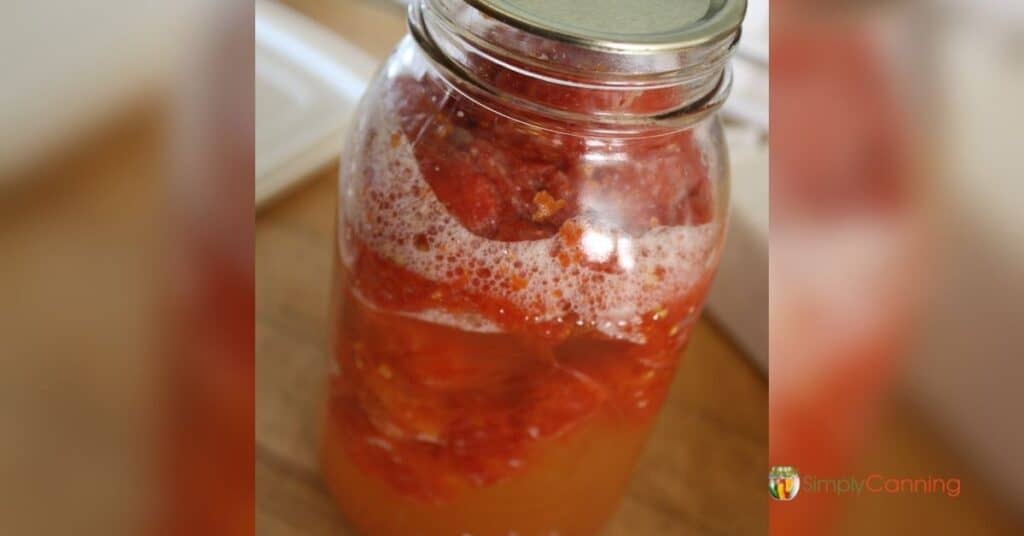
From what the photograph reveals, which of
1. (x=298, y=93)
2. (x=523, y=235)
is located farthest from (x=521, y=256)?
(x=298, y=93)

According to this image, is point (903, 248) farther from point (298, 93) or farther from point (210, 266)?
point (298, 93)

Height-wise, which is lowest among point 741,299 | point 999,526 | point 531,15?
point 741,299

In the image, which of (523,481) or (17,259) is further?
(523,481)

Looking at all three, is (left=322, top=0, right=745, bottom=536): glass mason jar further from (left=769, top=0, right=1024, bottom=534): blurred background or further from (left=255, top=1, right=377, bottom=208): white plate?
(left=255, top=1, right=377, bottom=208): white plate

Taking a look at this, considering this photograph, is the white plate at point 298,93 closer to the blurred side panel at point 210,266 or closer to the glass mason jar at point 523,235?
the glass mason jar at point 523,235

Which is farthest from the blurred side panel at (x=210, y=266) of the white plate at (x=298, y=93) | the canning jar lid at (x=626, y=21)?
the white plate at (x=298, y=93)

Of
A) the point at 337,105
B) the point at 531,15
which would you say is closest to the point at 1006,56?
the point at 531,15

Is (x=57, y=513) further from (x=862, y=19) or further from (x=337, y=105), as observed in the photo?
(x=337, y=105)
